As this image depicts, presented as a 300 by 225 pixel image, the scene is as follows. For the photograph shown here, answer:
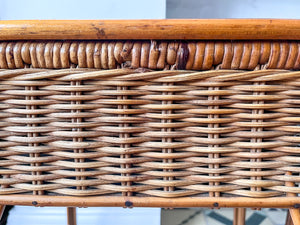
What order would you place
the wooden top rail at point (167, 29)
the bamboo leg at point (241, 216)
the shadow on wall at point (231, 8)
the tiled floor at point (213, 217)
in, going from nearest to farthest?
the wooden top rail at point (167, 29)
the bamboo leg at point (241, 216)
the shadow on wall at point (231, 8)
the tiled floor at point (213, 217)

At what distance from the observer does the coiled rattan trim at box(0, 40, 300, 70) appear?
342 millimetres

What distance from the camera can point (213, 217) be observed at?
1164mm

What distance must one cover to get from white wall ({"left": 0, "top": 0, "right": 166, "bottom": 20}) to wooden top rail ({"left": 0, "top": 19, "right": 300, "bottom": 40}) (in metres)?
0.57

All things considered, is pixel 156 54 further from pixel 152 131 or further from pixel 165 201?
pixel 165 201

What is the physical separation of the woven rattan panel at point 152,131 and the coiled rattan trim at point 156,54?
0.04ft

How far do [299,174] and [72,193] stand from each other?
14.1 inches

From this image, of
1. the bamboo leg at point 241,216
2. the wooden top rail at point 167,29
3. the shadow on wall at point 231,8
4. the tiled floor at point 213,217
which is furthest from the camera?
the tiled floor at point 213,217

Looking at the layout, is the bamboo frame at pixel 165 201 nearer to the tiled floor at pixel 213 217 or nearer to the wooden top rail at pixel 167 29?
the wooden top rail at pixel 167 29

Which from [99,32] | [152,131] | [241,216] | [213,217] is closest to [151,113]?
[152,131]

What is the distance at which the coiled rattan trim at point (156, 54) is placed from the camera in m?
0.34

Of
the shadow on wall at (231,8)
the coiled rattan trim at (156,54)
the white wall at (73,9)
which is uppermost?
the shadow on wall at (231,8)

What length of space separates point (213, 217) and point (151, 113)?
0.98 m

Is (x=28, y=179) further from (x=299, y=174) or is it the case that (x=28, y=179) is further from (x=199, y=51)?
(x=299, y=174)

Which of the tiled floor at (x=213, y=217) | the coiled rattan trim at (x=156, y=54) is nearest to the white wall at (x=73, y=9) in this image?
the coiled rattan trim at (x=156, y=54)
